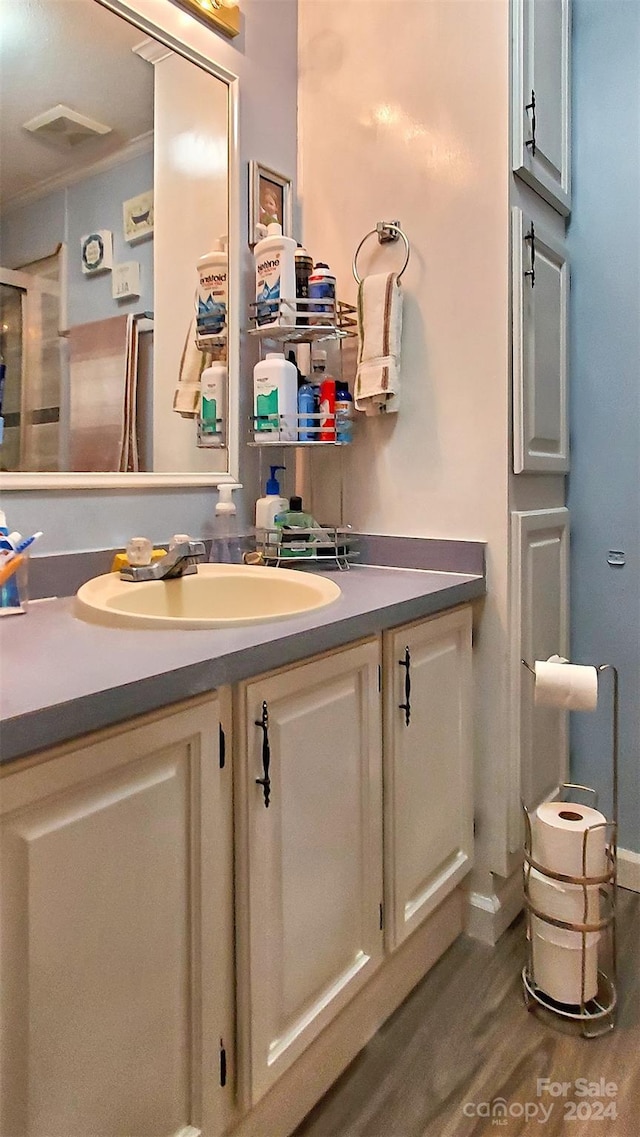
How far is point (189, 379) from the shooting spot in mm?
1557

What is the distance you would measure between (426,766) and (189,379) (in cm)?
93

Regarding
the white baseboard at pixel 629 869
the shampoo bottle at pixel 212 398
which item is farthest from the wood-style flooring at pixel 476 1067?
the shampoo bottle at pixel 212 398

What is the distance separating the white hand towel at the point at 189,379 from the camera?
5.04 feet

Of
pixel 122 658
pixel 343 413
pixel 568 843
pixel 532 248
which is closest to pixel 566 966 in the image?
pixel 568 843

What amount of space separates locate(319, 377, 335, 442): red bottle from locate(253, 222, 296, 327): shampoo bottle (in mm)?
157

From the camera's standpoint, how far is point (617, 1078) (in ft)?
4.12

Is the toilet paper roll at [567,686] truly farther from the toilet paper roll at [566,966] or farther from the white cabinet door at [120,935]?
the white cabinet door at [120,935]

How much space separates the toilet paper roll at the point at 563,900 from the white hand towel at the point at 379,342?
1.02 metres

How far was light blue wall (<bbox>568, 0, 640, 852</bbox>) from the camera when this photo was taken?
175 centimetres

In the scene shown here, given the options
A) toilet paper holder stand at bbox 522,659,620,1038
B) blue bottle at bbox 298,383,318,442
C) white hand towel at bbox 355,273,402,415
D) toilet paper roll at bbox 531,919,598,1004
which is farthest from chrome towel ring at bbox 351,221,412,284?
toilet paper roll at bbox 531,919,598,1004

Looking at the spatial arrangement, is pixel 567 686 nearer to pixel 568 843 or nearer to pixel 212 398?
pixel 568 843

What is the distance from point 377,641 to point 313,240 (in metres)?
1.10

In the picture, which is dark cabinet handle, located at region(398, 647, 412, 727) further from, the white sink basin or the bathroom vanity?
the white sink basin

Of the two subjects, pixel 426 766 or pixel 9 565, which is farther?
pixel 426 766
